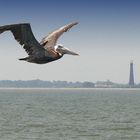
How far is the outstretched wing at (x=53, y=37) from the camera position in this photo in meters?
9.24

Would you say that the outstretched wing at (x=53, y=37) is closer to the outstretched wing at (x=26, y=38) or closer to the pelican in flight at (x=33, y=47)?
the pelican in flight at (x=33, y=47)

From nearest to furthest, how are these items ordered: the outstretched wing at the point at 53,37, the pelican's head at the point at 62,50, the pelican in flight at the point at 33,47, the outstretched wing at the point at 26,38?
the pelican in flight at the point at 33,47 → the pelican's head at the point at 62,50 → the outstretched wing at the point at 26,38 → the outstretched wing at the point at 53,37

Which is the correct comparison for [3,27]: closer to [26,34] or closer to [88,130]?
[26,34]

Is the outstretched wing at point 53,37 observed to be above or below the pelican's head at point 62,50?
above

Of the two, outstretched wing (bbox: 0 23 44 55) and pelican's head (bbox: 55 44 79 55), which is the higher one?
outstretched wing (bbox: 0 23 44 55)

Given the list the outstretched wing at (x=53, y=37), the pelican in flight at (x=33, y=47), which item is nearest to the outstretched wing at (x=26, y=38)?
the pelican in flight at (x=33, y=47)

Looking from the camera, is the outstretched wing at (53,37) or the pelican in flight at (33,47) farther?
the outstretched wing at (53,37)

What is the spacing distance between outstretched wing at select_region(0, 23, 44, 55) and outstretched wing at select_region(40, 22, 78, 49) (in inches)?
10.2

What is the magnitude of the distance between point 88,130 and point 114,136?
31.1ft

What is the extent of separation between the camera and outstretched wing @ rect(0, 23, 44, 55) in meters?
8.49

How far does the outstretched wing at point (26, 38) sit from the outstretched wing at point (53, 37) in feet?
0.85

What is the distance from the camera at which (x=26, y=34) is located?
873 centimetres

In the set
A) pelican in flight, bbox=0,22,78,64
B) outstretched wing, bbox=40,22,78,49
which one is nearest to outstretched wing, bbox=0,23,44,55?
pelican in flight, bbox=0,22,78,64

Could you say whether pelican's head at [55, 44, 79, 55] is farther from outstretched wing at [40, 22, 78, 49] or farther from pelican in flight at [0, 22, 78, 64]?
outstretched wing at [40, 22, 78, 49]
